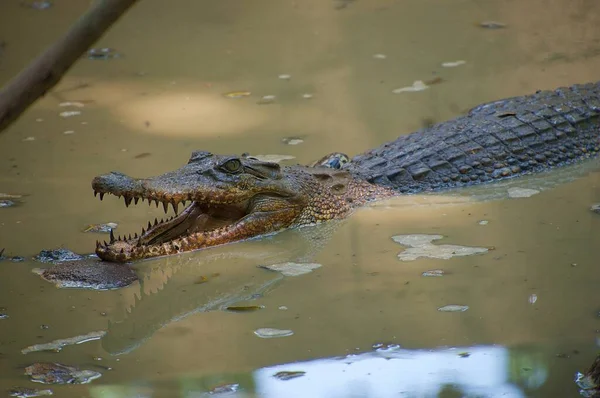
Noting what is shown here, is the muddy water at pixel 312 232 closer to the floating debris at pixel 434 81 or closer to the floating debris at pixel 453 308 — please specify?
the floating debris at pixel 453 308

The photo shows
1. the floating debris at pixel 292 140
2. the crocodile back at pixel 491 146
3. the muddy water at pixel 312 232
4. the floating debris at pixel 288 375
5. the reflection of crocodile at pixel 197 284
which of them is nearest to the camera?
the floating debris at pixel 288 375

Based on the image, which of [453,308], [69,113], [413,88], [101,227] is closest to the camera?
[453,308]

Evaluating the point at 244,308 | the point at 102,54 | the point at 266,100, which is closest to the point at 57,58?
the point at 244,308

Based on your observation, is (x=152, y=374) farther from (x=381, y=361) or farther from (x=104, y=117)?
(x=104, y=117)

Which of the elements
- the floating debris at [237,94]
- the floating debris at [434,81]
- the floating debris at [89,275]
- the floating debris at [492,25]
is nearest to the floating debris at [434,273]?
the floating debris at [89,275]

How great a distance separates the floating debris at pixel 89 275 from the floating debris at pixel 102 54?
5.30m

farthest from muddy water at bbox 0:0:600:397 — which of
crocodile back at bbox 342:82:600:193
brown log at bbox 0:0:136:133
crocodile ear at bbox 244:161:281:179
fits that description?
brown log at bbox 0:0:136:133

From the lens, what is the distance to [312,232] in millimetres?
6668

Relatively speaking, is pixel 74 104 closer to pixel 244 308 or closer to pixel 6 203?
pixel 6 203

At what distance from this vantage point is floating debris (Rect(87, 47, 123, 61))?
10.8 m

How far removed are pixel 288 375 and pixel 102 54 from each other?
7.23 m

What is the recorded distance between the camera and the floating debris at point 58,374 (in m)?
4.51

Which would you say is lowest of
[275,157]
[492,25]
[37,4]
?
[275,157]

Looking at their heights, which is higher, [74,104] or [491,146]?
[74,104]
